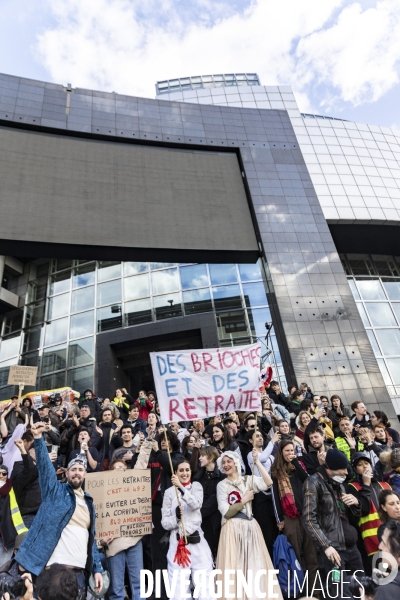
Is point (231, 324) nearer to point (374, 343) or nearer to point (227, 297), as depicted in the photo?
point (227, 297)

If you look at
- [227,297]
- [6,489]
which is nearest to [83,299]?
[227,297]

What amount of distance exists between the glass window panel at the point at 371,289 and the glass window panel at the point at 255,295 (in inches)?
260

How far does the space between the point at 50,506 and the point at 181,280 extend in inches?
654

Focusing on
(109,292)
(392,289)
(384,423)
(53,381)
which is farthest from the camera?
(392,289)

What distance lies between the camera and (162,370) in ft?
19.1

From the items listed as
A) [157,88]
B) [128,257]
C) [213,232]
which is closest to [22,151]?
[128,257]

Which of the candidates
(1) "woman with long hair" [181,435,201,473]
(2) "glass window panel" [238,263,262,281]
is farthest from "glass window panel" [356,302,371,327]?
(1) "woman with long hair" [181,435,201,473]

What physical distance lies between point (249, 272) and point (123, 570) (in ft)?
51.7

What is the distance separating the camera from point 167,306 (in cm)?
1947

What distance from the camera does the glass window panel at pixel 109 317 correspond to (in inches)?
768

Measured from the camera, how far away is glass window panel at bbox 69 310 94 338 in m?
19.8

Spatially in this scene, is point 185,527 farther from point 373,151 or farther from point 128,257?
point 373,151

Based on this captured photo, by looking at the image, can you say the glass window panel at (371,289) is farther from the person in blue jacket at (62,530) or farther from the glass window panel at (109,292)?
the person in blue jacket at (62,530)

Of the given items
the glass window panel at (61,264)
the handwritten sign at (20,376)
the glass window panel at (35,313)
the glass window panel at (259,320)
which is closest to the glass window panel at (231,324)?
the glass window panel at (259,320)
